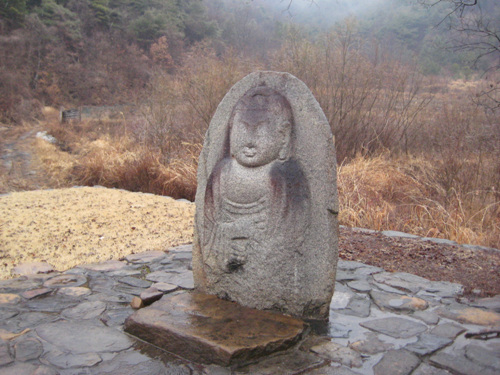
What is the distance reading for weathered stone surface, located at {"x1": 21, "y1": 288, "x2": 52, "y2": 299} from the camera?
128 inches

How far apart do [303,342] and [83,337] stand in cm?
134

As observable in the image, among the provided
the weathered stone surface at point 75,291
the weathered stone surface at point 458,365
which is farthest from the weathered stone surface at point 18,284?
the weathered stone surface at point 458,365

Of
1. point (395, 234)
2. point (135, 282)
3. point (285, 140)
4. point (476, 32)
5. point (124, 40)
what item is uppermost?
point (124, 40)

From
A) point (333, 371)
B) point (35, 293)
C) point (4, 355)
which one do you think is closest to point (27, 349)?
point (4, 355)

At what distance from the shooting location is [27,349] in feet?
8.07

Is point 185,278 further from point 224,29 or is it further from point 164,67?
point 224,29

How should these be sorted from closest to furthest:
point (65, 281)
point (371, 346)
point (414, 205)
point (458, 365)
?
point (458, 365) < point (371, 346) < point (65, 281) < point (414, 205)

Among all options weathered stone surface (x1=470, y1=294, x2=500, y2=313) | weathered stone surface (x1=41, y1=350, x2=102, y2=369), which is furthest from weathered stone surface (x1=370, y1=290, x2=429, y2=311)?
weathered stone surface (x1=41, y1=350, x2=102, y2=369)

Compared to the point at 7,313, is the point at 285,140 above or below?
above

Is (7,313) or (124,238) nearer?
(7,313)

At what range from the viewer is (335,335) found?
273cm

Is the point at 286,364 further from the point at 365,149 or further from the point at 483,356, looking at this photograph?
the point at 365,149

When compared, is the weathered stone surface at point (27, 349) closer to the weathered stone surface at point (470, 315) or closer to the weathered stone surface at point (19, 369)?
the weathered stone surface at point (19, 369)

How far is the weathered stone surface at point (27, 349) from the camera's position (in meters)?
2.38
